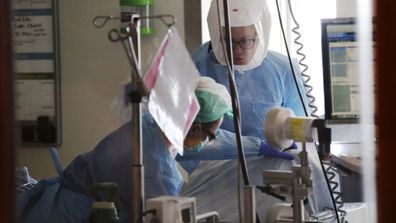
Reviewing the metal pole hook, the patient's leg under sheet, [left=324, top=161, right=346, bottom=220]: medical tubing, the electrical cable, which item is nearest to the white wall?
the metal pole hook

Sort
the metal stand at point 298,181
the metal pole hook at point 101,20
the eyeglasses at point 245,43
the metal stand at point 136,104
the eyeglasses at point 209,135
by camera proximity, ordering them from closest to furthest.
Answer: the metal stand at point 136,104 → the metal stand at point 298,181 → the metal pole hook at point 101,20 → the eyeglasses at point 209,135 → the eyeglasses at point 245,43

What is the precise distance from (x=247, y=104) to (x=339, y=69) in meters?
0.30

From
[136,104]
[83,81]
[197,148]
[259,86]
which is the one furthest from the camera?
[259,86]

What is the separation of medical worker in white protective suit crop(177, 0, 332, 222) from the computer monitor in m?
0.08

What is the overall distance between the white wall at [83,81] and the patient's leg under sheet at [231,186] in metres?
0.27

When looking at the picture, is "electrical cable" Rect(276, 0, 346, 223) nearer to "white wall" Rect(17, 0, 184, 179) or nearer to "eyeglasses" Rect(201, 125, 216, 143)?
"eyeglasses" Rect(201, 125, 216, 143)

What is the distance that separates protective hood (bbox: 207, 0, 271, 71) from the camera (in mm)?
1580

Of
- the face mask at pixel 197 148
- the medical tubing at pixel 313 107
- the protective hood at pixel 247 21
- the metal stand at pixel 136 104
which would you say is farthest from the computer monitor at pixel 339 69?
the metal stand at pixel 136 104

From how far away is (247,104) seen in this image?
5.63ft

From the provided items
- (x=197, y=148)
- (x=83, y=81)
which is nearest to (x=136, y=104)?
(x=197, y=148)

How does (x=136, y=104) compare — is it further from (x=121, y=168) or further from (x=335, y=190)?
(x=335, y=190)

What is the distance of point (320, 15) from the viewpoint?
165cm

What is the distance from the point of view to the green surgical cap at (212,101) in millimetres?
1417

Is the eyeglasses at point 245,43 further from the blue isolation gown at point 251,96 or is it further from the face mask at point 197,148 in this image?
the face mask at point 197,148
